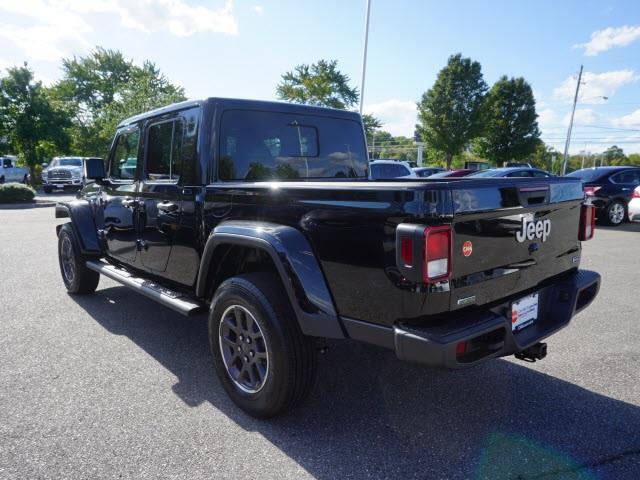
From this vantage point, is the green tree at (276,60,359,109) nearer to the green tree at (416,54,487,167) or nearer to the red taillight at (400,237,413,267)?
the green tree at (416,54,487,167)

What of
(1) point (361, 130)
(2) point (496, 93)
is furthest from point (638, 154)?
(1) point (361, 130)

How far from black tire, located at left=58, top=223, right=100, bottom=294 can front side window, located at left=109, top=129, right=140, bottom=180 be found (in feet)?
3.18

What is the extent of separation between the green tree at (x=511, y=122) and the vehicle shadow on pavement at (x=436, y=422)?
4181 centimetres

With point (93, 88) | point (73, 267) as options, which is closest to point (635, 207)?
point (73, 267)

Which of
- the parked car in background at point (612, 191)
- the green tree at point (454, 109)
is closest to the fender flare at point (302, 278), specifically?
the parked car in background at point (612, 191)

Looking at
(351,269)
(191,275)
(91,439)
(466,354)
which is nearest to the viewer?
(466,354)

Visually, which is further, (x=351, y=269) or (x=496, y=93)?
(x=496, y=93)

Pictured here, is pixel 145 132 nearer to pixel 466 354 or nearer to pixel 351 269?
pixel 351 269

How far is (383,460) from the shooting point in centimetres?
226

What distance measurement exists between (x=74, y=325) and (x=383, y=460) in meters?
3.35

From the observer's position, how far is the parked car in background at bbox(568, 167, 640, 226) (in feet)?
38.5

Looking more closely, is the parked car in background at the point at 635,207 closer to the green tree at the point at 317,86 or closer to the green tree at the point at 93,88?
the green tree at the point at 317,86

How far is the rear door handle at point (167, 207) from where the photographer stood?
3326 millimetres

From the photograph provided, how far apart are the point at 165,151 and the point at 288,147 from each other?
3.27ft
